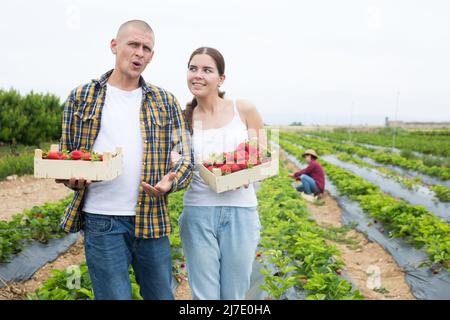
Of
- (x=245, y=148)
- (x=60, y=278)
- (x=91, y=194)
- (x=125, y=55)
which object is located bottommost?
(x=60, y=278)

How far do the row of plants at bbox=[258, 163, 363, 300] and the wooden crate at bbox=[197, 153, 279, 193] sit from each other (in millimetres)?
1238

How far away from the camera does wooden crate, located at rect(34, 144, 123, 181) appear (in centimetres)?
208

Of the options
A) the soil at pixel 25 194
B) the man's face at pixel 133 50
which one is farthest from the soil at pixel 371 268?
the soil at pixel 25 194

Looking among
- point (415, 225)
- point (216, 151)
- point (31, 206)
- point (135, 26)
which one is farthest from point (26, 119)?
point (135, 26)

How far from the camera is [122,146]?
2258mm

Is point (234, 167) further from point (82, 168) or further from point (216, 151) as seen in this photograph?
point (82, 168)

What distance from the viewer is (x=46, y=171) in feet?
7.31

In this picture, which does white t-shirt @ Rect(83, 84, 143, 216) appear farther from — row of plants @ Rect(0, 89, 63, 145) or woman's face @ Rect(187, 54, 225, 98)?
row of plants @ Rect(0, 89, 63, 145)

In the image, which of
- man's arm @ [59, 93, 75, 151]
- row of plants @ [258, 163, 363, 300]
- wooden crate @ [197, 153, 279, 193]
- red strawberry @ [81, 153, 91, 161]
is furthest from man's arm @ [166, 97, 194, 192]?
row of plants @ [258, 163, 363, 300]

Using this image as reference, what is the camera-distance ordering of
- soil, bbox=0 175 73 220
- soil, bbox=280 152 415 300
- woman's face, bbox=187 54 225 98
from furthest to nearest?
soil, bbox=0 175 73 220 < soil, bbox=280 152 415 300 < woman's face, bbox=187 54 225 98

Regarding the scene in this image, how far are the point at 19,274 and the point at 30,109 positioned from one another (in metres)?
12.6

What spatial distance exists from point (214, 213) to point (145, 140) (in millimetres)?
597

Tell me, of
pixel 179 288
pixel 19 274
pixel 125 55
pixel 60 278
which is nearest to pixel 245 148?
pixel 125 55
